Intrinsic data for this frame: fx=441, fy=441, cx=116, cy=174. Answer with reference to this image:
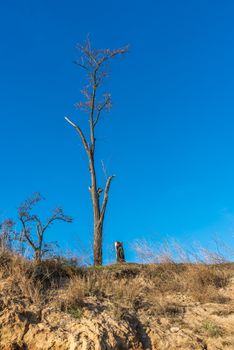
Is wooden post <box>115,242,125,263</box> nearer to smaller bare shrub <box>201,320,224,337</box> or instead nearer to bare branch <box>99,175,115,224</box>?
bare branch <box>99,175,115,224</box>

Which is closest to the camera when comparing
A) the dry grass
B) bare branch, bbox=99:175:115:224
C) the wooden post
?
the dry grass

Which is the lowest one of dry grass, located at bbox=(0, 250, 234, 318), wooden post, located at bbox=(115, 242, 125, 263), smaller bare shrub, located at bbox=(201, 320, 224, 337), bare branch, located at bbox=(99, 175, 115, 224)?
smaller bare shrub, located at bbox=(201, 320, 224, 337)

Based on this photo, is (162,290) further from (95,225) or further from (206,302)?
(95,225)

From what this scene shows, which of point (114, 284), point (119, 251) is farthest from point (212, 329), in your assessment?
point (119, 251)

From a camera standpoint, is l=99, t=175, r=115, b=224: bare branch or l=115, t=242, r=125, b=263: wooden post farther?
l=99, t=175, r=115, b=224: bare branch

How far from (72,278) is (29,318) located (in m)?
1.86

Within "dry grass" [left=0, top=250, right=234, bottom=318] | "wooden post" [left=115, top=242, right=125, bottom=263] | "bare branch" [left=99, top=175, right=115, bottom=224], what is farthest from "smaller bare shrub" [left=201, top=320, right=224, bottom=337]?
"bare branch" [left=99, top=175, right=115, bottom=224]

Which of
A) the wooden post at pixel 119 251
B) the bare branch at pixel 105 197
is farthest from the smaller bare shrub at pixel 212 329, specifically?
the bare branch at pixel 105 197

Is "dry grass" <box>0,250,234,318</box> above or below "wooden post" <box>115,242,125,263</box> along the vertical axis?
below

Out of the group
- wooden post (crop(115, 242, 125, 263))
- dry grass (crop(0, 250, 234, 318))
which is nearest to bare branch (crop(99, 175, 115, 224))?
wooden post (crop(115, 242, 125, 263))

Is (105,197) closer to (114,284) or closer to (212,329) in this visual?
(114,284)

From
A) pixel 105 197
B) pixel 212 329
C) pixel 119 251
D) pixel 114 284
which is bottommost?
pixel 212 329

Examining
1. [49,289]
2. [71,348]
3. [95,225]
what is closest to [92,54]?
[95,225]

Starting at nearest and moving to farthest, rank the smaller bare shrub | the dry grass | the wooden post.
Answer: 1. the smaller bare shrub
2. the dry grass
3. the wooden post
